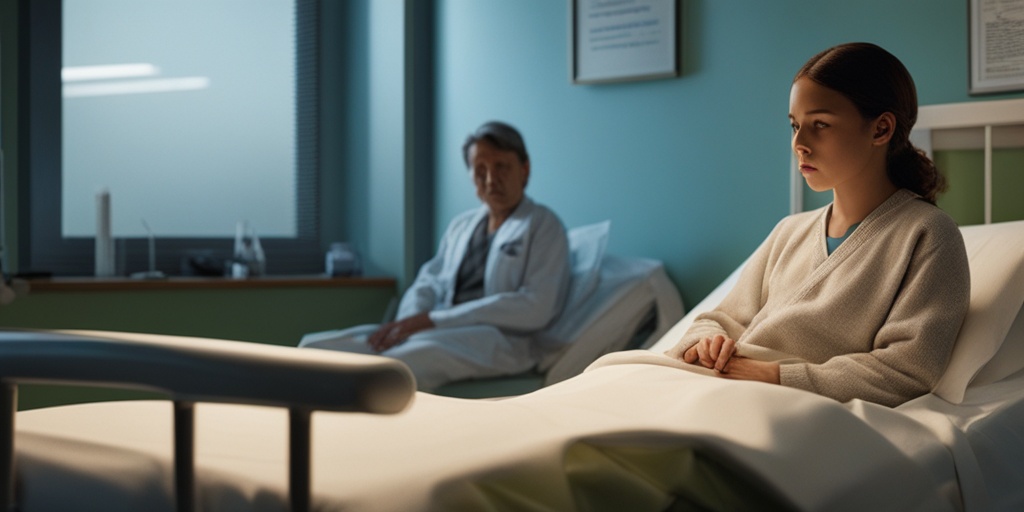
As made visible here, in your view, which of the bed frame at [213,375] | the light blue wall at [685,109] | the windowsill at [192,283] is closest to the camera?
the bed frame at [213,375]

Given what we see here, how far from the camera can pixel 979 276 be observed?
184 centimetres

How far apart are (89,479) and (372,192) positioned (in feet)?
10.4

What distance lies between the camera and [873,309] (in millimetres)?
1670

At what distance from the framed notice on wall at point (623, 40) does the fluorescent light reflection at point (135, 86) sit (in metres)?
1.62

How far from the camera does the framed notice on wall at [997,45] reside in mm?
2422

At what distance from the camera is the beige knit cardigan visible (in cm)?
160

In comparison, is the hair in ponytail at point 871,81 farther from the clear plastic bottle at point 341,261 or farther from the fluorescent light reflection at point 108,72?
the fluorescent light reflection at point 108,72

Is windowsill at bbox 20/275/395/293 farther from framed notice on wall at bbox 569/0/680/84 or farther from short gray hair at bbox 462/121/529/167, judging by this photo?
framed notice on wall at bbox 569/0/680/84

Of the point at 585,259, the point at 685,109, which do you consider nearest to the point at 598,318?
the point at 585,259

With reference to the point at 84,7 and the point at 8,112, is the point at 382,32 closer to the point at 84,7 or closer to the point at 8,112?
the point at 84,7

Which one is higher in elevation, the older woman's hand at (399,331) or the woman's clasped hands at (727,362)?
the woman's clasped hands at (727,362)

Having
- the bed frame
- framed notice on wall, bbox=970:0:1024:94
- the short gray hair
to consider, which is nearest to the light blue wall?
framed notice on wall, bbox=970:0:1024:94

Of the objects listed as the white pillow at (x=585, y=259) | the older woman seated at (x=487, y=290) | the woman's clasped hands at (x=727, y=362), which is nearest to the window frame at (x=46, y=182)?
the older woman seated at (x=487, y=290)

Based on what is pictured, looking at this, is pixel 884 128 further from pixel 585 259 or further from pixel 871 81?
pixel 585 259
